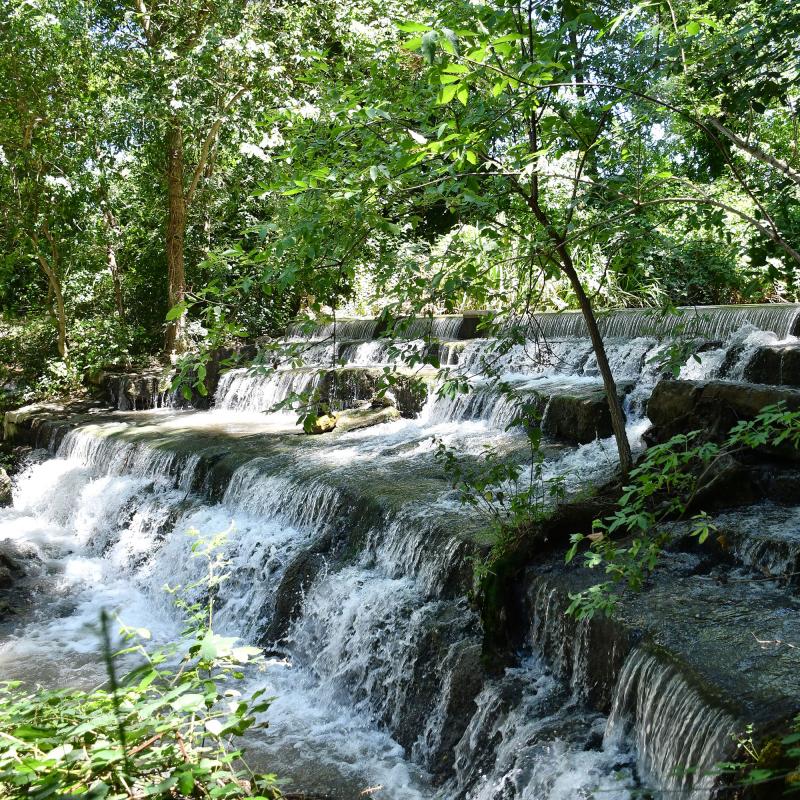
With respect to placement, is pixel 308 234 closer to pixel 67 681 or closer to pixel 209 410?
pixel 67 681

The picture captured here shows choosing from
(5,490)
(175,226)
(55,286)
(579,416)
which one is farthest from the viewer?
(55,286)

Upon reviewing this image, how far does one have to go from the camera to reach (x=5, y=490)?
11.4 metres

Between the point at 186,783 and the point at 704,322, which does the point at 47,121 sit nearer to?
the point at 704,322

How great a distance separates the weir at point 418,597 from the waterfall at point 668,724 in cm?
1

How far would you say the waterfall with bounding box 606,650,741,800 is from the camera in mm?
3139

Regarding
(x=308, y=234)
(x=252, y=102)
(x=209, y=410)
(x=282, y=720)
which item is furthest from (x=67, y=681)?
(x=252, y=102)

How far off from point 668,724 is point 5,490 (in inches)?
417

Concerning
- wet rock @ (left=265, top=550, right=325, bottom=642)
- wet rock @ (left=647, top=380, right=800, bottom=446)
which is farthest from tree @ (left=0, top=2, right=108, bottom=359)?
wet rock @ (left=647, top=380, right=800, bottom=446)

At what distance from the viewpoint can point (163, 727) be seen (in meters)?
1.97

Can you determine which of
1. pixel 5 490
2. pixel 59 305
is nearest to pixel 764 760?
pixel 5 490

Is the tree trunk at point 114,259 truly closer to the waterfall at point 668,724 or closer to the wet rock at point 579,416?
the wet rock at point 579,416

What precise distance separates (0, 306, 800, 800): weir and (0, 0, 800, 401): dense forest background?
737mm

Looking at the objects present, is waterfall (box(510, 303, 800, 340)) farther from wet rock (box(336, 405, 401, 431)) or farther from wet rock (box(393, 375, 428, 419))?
wet rock (box(336, 405, 401, 431))

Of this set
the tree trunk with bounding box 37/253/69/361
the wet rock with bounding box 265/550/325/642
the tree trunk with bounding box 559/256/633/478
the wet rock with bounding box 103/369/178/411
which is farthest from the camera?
the tree trunk with bounding box 37/253/69/361
